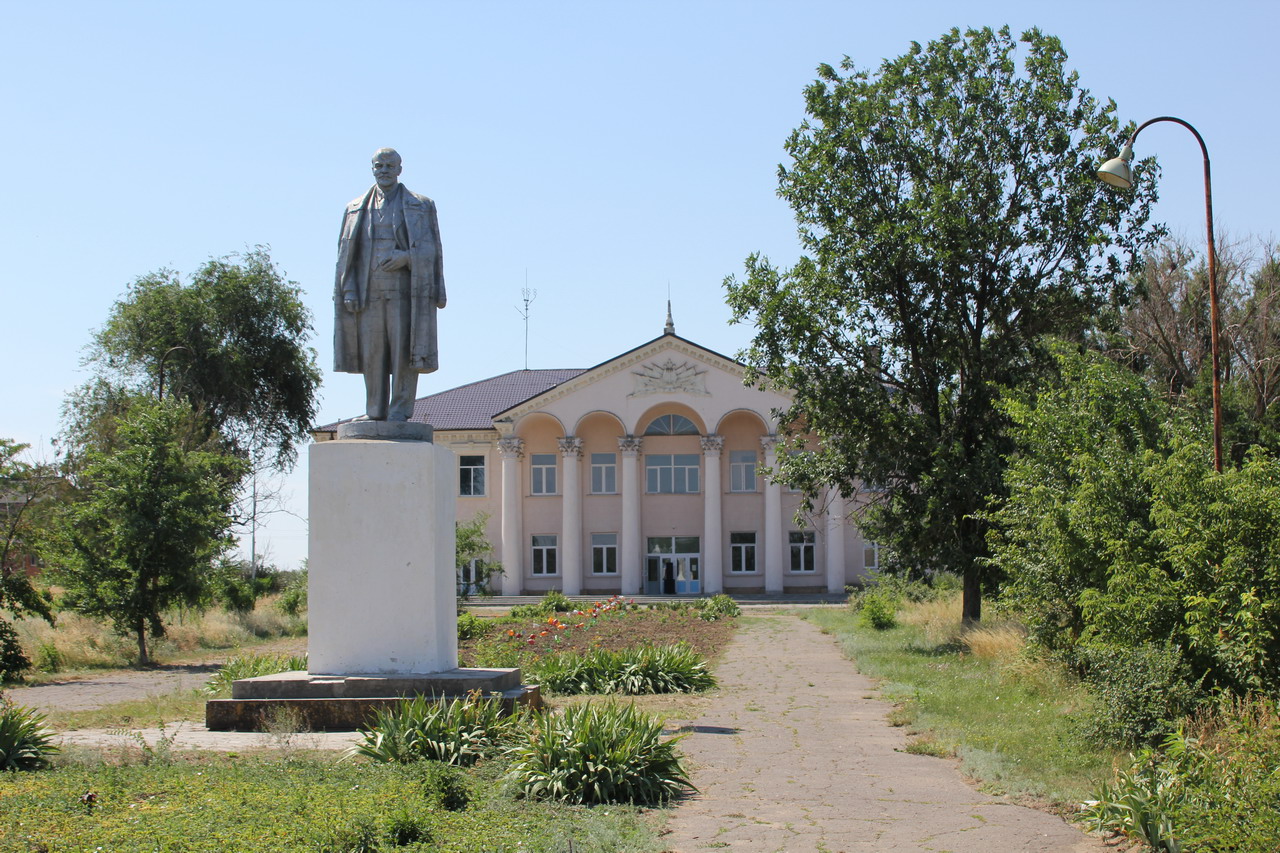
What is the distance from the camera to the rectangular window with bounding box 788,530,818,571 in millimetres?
53812

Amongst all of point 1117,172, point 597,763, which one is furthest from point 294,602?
point 597,763

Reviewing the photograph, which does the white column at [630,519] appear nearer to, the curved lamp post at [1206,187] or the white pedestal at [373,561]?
the curved lamp post at [1206,187]

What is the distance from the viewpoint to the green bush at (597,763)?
7738 mm

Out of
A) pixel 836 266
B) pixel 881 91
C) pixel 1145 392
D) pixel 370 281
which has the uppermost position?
pixel 881 91

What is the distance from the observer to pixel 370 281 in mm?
11609

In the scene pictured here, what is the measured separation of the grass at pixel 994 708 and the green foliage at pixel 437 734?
3762 mm

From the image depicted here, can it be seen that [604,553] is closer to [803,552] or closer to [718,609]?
[803,552]

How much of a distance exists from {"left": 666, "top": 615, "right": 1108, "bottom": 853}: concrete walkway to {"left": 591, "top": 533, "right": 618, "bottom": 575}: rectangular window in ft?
132

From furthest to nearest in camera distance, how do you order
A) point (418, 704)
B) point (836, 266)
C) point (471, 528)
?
point (471, 528), point (836, 266), point (418, 704)

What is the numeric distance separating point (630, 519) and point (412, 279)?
42.6 meters

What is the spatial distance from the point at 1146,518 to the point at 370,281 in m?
8.01

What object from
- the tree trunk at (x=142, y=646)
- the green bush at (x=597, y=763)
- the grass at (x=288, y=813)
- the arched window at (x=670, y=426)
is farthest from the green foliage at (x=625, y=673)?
the arched window at (x=670, y=426)

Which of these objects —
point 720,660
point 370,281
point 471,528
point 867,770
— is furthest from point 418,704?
point 471,528

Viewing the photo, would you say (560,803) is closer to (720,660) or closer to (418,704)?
(418,704)
